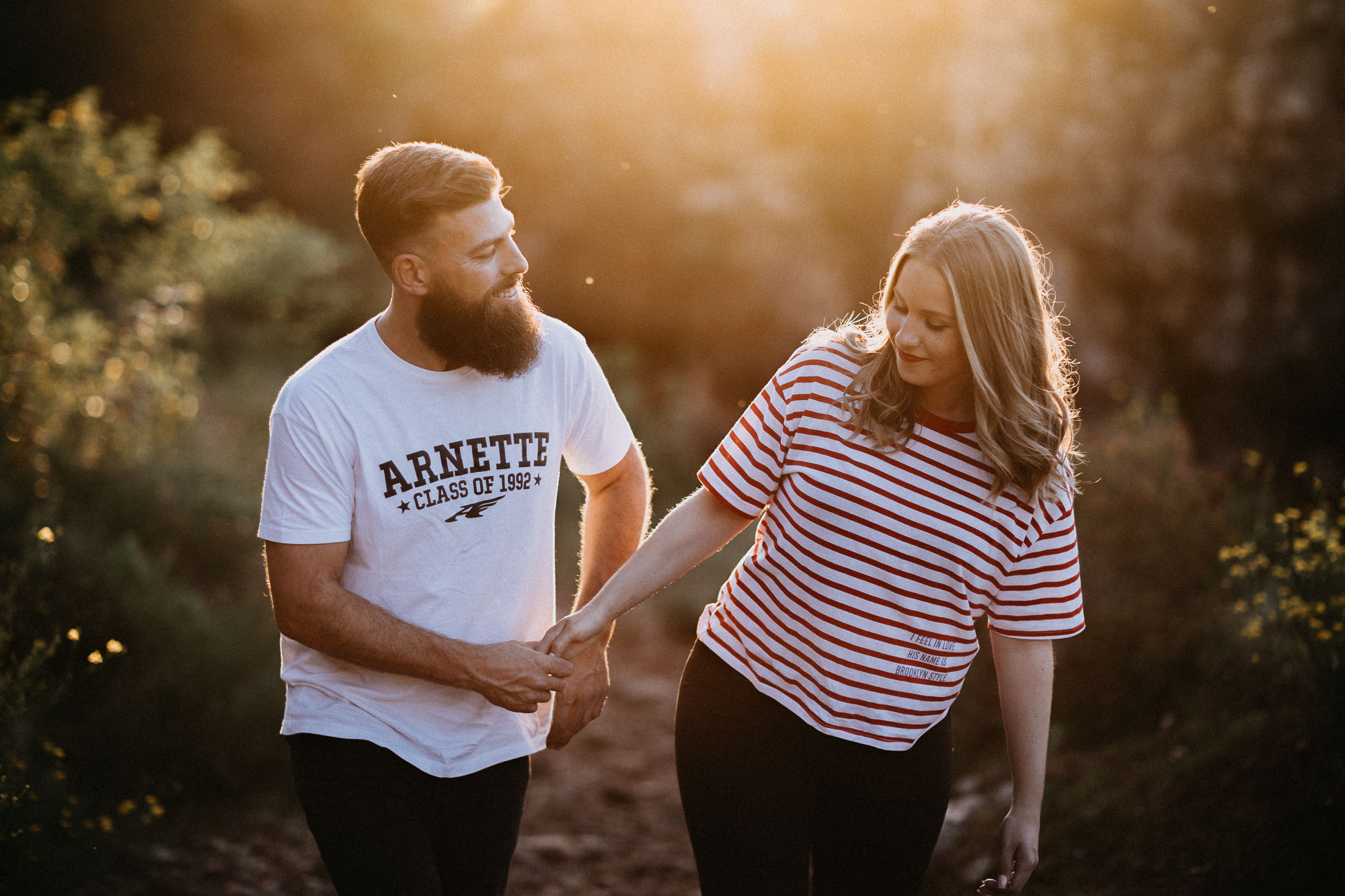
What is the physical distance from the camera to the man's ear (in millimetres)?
2273

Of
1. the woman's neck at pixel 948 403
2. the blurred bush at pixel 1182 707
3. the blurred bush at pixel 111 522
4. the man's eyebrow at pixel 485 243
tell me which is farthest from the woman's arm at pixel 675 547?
the blurred bush at pixel 1182 707

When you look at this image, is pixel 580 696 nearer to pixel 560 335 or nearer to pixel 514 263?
pixel 560 335

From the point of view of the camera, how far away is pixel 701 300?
485 inches

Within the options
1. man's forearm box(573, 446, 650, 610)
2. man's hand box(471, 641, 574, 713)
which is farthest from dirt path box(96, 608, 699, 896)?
man's hand box(471, 641, 574, 713)

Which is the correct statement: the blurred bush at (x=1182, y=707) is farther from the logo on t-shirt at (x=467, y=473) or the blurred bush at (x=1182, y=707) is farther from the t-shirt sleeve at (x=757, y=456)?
the logo on t-shirt at (x=467, y=473)

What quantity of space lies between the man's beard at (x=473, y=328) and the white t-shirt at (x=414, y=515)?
0.07 metres

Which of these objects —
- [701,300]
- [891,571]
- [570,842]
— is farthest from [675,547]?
[701,300]

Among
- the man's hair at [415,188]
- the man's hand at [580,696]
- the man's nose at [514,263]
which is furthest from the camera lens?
the man's hand at [580,696]

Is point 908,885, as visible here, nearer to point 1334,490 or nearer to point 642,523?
point 642,523

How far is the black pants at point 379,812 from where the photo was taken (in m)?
2.14

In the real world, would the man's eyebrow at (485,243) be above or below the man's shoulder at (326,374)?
above

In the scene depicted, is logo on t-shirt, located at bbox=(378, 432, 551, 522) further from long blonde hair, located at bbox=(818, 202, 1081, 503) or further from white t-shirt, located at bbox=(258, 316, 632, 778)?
long blonde hair, located at bbox=(818, 202, 1081, 503)

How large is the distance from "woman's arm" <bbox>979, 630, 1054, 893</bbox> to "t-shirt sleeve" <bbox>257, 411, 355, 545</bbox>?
4.86ft

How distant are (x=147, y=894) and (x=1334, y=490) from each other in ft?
27.6
